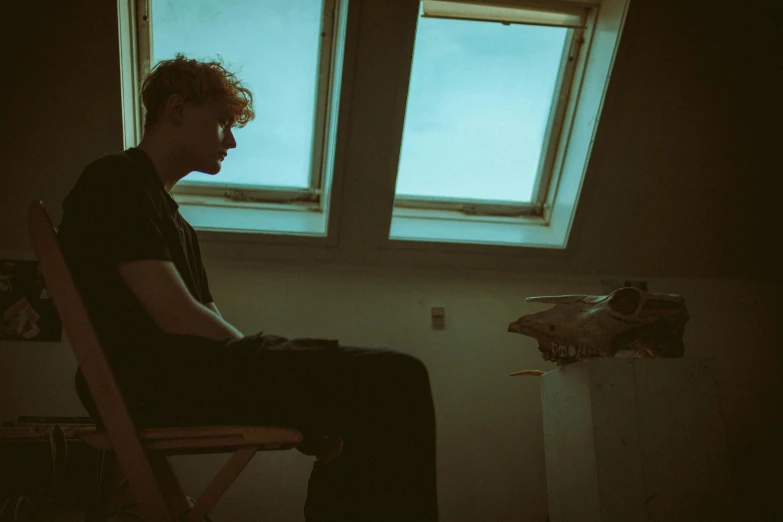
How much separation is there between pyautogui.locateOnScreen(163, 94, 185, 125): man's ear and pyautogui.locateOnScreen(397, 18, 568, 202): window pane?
3.89 ft

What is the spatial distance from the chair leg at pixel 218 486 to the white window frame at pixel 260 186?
136 cm

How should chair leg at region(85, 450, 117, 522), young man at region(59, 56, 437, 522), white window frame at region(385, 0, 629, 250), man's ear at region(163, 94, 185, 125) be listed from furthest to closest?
white window frame at region(385, 0, 629, 250) → chair leg at region(85, 450, 117, 522) → man's ear at region(163, 94, 185, 125) → young man at region(59, 56, 437, 522)

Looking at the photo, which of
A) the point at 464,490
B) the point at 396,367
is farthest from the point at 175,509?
the point at 464,490

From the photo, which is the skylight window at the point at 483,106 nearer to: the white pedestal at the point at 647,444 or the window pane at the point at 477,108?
the window pane at the point at 477,108

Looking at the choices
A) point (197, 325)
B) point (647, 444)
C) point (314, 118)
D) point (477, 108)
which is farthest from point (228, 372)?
point (477, 108)

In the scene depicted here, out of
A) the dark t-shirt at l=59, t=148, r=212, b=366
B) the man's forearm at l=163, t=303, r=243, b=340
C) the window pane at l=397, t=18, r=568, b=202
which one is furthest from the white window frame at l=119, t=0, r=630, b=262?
the man's forearm at l=163, t=303, r=243, b=340

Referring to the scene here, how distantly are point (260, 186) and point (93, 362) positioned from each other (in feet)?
5.38

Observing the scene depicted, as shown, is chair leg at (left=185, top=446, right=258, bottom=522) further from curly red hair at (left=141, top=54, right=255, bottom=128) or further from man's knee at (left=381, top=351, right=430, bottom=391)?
curly red hair at (left=141, top=54, right=255, bottom=128)

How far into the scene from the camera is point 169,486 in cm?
105

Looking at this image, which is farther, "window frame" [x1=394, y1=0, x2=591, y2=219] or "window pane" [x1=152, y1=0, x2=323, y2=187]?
"window frame" [x1=394, y1=0, x2=591, y2=219]

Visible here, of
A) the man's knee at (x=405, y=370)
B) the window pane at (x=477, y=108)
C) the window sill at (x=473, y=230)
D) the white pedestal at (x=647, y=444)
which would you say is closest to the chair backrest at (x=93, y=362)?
the man's knee at (x=405, y=370)

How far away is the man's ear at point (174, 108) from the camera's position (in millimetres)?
1300

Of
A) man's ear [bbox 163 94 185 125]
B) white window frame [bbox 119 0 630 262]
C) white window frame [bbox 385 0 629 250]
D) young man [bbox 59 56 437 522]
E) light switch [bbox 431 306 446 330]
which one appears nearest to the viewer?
young man [bbox 59 56 437 522]

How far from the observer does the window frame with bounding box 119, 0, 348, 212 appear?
205 cm
